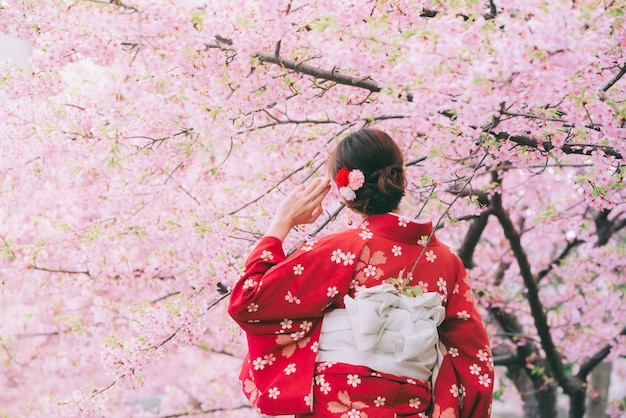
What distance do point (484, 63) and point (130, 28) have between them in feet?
4.81

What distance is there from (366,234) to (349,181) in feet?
0.62

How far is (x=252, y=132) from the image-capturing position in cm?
383

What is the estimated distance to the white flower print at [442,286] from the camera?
2.26 metres

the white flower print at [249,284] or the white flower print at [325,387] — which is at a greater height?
the white flower print at [249,284]

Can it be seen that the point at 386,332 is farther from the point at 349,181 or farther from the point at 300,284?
the point at 349,181

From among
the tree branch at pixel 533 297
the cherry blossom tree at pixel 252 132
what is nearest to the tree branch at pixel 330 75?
the cherry blossom tree at pixel 252 132

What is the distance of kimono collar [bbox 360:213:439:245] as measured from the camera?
222 cm

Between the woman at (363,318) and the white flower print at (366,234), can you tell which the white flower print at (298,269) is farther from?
the white flower print at (366,234)

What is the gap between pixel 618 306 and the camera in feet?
18.7

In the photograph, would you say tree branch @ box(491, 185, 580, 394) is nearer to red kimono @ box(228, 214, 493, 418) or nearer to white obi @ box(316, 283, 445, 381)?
red kimono @ box(228, 214, 493, 418)

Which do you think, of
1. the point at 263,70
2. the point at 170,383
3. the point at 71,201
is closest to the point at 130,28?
the point at 263,70

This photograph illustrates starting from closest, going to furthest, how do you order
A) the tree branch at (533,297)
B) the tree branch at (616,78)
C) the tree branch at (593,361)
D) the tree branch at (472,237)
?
1. the tree branch at (616,78)
2. the tree branch at (533,297)
3. the tree branch at (472,237)
4. the tree branch at (593,361)

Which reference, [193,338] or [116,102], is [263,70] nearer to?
[116,102]

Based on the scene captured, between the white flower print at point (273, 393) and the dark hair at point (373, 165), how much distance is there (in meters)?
0.64
